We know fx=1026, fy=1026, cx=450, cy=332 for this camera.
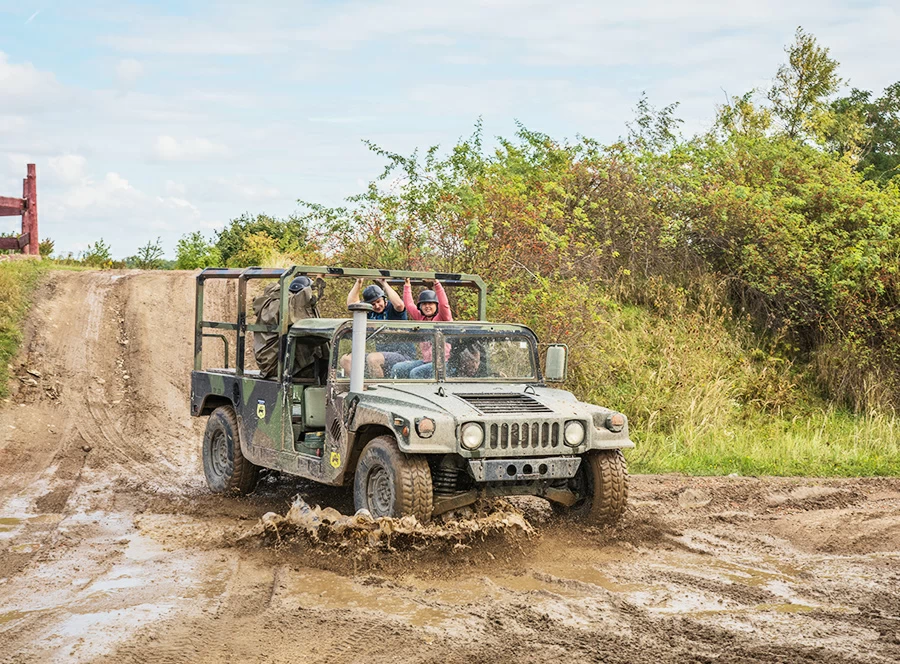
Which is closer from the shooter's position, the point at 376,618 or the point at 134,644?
the point at 134,644

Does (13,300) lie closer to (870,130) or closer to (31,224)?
(31,224)

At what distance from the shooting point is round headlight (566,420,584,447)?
7.58m

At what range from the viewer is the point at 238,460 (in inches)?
383

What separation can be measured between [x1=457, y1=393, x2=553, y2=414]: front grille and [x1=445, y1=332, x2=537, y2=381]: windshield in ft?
1.91

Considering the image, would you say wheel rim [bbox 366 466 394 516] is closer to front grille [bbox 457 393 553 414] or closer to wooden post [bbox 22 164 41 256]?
front grille [bbox 457 393 553 414]

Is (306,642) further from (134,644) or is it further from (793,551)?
(793,551)

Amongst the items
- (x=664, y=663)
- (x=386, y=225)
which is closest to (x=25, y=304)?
(x=386, y=225)

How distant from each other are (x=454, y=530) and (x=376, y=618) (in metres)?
1.51

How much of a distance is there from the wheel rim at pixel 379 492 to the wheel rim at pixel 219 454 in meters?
2.73

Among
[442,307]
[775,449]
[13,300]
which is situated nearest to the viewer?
[442,307]

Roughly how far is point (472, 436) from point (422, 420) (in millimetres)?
380

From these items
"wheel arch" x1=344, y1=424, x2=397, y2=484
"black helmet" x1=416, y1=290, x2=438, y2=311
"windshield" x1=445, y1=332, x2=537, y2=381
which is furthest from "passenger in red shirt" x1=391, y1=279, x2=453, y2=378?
"wheel arch" x1=344, y1=424, x2=397, y2=484

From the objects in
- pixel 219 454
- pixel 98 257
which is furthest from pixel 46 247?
pixel 219 454

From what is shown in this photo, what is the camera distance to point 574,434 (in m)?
7.59
